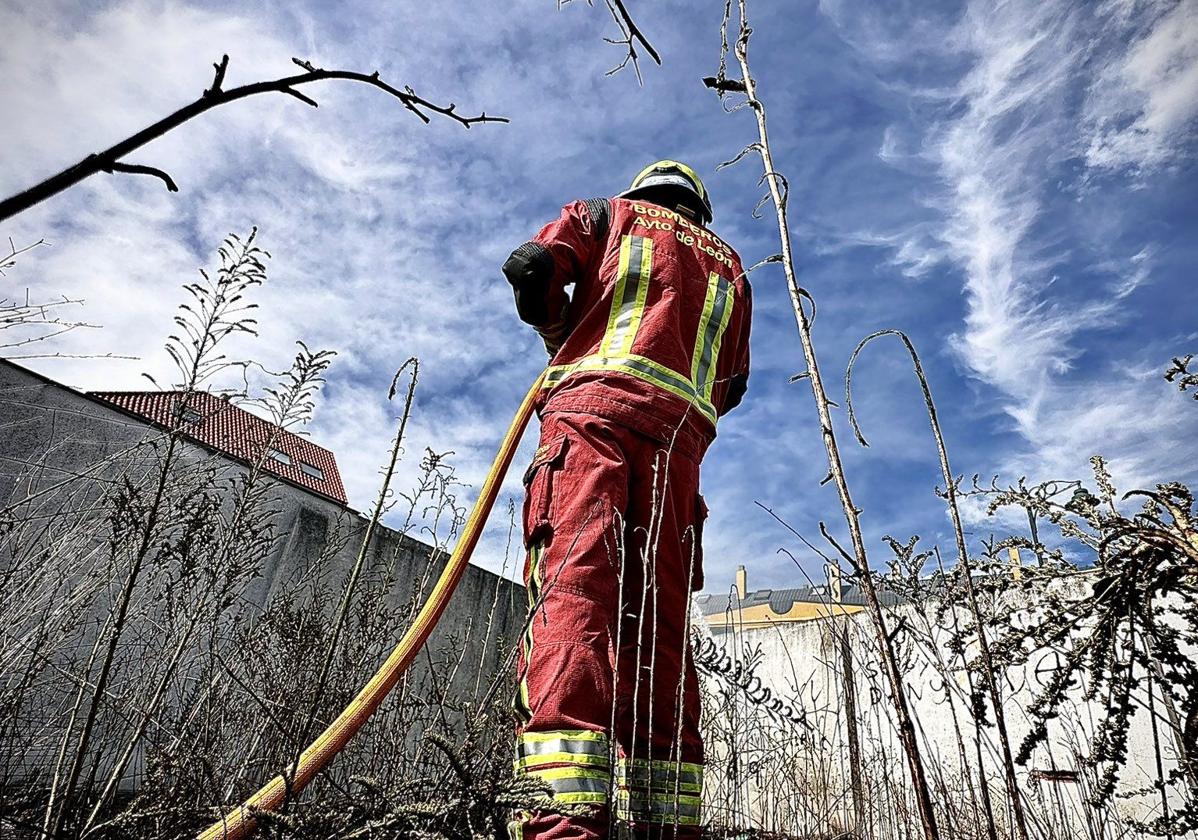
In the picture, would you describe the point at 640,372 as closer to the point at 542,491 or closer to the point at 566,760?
the point at 542,491

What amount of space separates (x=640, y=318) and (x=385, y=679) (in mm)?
1608

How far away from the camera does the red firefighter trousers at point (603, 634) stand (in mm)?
1710

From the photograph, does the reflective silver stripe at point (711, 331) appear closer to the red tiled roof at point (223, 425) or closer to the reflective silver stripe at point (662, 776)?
the reflective silver stripe at point (662, 776)

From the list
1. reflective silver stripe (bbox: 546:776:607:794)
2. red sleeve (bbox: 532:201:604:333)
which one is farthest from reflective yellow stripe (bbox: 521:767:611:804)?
red sleeve (bbox: 532:201:604:333)

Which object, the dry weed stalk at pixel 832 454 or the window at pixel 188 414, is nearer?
the dry weed stalk at pixel 832 454

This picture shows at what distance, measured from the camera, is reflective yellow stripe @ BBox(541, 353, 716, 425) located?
254cm

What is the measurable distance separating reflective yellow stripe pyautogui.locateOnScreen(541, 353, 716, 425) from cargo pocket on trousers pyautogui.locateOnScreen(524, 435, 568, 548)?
0.35m

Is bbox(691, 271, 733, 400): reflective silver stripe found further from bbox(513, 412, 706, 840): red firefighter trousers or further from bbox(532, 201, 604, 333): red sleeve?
bbox(532, 201, 604, 333): red sleeve

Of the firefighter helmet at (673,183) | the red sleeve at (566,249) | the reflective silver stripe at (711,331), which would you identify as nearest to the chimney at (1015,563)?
the reflective silver stripe at (711,331)

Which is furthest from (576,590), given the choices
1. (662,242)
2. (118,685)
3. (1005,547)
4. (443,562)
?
(443,562)

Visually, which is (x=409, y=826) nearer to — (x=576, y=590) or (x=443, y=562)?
(x=576, y=590)

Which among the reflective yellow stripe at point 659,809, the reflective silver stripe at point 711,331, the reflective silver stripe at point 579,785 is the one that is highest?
the reflective silver stripe at point 711,331

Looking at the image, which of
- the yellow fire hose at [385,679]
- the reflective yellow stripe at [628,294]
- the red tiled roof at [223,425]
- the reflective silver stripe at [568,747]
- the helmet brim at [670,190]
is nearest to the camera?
the yellow fire hose at [385,679]

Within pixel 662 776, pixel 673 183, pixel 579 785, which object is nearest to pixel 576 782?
pixel 579 785
